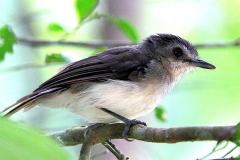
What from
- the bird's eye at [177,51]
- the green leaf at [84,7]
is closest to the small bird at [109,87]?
the bird's eye at [177,51]

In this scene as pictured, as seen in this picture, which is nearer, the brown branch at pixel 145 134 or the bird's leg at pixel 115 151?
the brown branch at pixel 145 134

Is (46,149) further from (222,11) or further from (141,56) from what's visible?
(222,11)

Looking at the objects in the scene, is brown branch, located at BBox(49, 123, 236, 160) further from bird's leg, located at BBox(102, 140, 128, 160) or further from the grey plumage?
the grey plumage

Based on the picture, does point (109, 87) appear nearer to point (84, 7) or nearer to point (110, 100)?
point (110, 100)

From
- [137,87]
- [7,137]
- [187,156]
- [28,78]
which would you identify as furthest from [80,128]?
[28,78]

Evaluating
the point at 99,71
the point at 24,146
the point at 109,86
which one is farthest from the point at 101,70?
the point at 24,146

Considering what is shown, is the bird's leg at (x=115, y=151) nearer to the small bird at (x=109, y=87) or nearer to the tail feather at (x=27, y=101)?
the small bird at (x=109, y=87)
